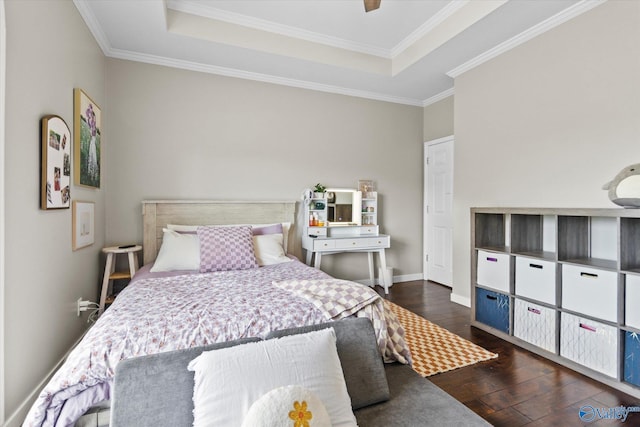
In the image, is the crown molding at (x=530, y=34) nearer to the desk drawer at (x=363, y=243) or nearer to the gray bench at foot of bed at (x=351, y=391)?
the desk drawer at (x=363, y=243)

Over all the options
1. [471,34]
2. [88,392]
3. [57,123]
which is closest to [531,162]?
[471,34]

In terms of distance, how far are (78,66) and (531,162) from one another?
3.90m

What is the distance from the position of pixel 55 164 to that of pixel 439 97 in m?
4.36

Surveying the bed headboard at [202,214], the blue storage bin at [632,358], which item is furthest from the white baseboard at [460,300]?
the bed headboard at [202,214]

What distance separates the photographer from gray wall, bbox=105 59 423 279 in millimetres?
3271

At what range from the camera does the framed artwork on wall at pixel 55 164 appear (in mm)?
1838

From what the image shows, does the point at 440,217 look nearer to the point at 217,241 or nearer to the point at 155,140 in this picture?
the point at 217,241

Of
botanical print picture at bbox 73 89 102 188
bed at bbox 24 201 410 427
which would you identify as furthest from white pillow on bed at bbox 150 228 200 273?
botanical print picture at bbox 73 89 102 188

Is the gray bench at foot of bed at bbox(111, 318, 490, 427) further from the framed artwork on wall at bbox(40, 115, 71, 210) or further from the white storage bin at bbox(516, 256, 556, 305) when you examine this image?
the white storage bin at bbox(516, 256, 556, 305)

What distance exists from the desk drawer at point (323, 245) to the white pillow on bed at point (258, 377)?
243 centimetres

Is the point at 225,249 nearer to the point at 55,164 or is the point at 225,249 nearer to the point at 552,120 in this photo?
the point at 55,164

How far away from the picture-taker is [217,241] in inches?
113

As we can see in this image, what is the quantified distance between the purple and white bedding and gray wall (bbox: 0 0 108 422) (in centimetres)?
43

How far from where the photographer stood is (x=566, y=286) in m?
2.29
